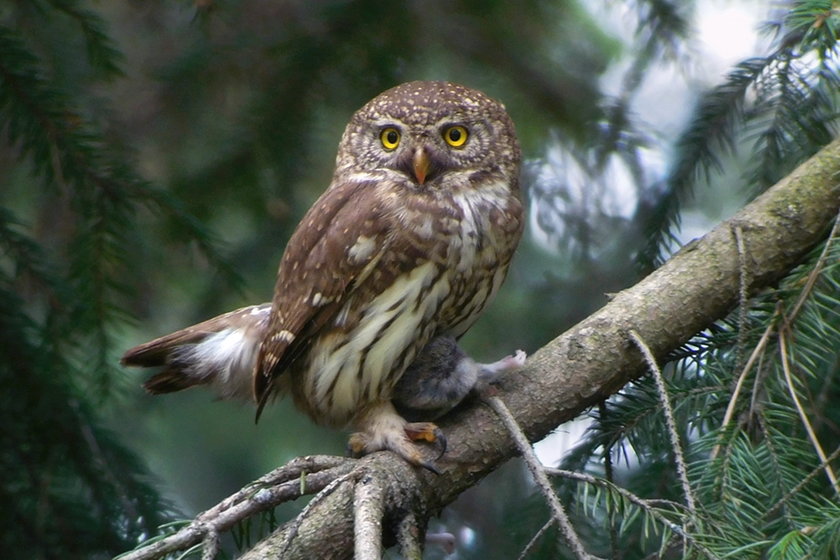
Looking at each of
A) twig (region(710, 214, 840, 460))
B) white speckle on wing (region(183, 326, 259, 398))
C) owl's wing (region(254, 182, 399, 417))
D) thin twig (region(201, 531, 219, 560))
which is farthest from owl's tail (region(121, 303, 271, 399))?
twig (region(710, 214, 840, 460))

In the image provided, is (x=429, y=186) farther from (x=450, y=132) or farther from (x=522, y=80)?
(x=522, y=80)

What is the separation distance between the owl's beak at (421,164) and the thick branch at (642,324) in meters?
0.63

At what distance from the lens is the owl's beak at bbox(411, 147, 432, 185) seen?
2.82 m

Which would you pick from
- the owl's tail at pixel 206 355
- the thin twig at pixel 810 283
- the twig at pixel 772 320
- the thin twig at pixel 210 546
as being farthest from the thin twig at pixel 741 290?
the owl's tail at pixel 206 355

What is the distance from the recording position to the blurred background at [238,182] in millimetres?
2805

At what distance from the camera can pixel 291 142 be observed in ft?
11.6

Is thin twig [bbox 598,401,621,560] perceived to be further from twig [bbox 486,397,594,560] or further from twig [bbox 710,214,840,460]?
twig [bbox 710,214,840,460]

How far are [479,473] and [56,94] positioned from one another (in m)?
1.59

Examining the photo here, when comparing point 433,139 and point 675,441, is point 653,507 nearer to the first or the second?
point 675,441

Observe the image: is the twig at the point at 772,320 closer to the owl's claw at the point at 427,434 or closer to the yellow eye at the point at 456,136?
the owl's claw at the point at 427,434

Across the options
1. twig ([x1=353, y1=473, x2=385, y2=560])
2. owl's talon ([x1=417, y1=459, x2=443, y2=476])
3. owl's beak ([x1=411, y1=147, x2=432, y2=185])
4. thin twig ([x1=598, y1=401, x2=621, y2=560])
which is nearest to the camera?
twig ([x1=353, y1=473, x2=385, y2=560])

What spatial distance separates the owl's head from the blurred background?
0.51 meters

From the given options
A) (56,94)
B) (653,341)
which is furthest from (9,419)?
(653,341)

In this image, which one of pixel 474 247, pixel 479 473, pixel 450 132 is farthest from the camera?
pixel 450 132
